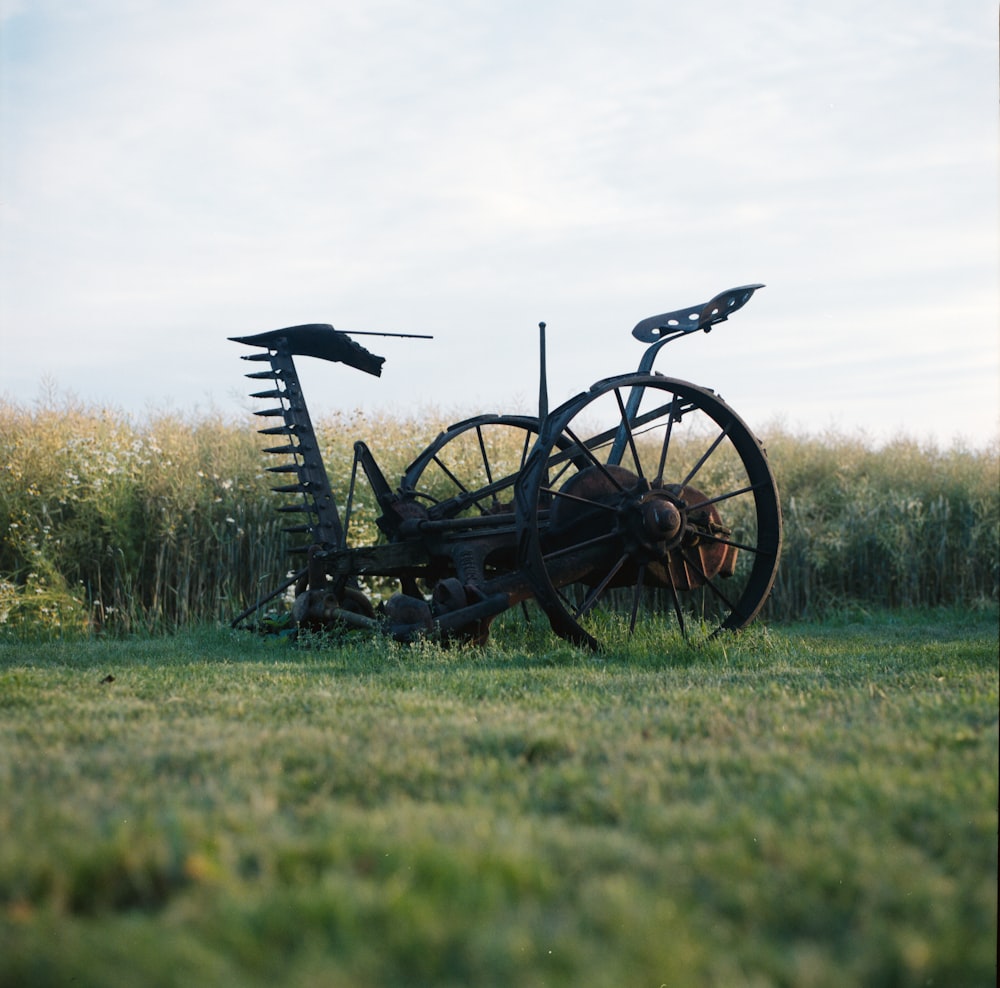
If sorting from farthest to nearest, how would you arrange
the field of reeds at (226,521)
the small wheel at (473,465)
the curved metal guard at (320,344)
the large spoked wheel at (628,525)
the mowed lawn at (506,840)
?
1. the small wheel at (473,465)
2. the field of reeds at (226,521)
3. the curved metal guard at (320,344)
4. the large spoked wheel at (628,525)
5. the mowed lawn at (506,840)

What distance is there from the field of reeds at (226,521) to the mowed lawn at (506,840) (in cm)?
490

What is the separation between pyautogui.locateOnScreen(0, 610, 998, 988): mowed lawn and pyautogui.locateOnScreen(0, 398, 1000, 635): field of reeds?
16.1ft

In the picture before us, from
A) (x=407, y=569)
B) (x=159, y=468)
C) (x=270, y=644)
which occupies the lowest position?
(x=270, y=644)

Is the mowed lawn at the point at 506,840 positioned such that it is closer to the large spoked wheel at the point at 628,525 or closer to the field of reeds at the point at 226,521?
the large spoked wheel at the point at 628,525

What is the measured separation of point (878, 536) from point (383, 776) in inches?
326

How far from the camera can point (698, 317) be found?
662cm

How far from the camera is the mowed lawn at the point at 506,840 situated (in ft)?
4.83

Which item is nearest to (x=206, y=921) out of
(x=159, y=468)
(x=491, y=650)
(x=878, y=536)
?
(x=491, y=650)

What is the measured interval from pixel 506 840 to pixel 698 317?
522 cm

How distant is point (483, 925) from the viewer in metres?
1.54

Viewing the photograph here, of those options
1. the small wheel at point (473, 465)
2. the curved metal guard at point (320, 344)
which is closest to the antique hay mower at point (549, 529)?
the curved metal guard at point (320, 344)

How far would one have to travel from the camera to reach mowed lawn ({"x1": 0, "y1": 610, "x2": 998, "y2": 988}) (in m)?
1.47

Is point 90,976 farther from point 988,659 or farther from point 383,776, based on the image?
point 988,659

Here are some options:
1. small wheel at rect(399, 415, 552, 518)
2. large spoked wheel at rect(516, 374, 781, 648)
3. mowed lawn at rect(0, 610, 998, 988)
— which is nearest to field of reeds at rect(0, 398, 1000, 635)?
small wheel at rect(399, 415, 552, 518)
